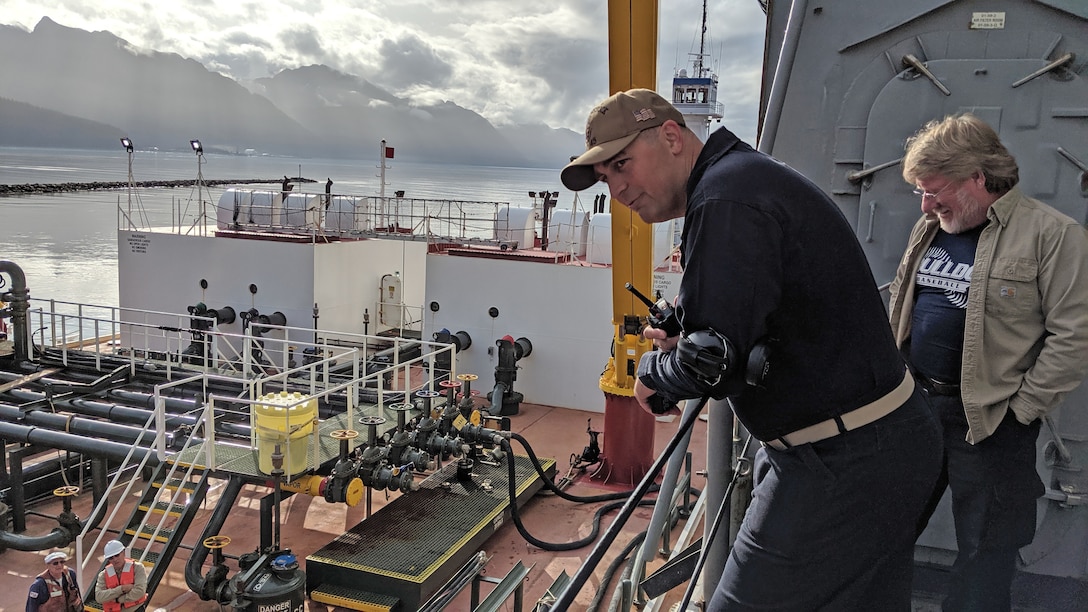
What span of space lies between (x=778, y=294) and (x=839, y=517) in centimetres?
55

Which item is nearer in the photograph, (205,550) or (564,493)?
(205,550)

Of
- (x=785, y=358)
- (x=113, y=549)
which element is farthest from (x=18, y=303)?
(x=785, y=358)

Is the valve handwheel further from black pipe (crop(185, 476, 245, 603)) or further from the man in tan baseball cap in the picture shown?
the man in tan baseball cap

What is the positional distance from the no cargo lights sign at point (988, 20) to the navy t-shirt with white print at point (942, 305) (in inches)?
43.1

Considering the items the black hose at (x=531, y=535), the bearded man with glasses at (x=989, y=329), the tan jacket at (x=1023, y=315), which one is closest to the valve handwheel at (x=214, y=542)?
the black hose at (x=531, y=535)

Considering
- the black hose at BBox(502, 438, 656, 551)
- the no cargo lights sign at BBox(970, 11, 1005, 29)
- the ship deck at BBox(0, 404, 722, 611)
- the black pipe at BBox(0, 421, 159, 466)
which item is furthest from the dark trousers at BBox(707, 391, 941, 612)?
the black pipe at BBox(0, 421, 159, 466)

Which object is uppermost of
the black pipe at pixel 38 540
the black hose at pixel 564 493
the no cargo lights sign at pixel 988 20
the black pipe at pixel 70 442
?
the no cargo lights sign at pixel 988 20

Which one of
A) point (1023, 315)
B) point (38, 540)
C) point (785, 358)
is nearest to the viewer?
point (785, 358)

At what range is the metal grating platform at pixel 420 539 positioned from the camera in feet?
20.0

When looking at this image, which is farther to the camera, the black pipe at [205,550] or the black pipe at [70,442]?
the black pipe at [70,442]

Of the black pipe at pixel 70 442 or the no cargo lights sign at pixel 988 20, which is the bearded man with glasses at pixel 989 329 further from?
the black pipe at pixel 70 442

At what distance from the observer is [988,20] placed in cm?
312

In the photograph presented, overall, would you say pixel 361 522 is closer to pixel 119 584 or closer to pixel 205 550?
pixel 205 550

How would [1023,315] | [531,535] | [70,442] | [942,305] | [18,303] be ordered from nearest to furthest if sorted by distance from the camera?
[1023,315], [942,305], [70,442], [531,535], [18,303]
